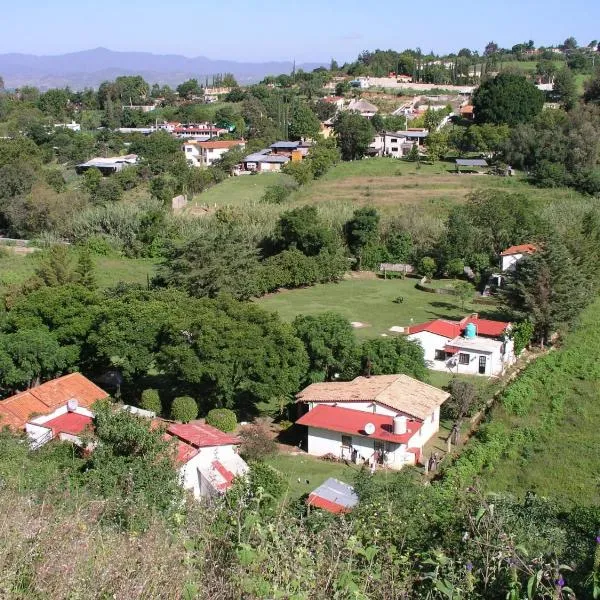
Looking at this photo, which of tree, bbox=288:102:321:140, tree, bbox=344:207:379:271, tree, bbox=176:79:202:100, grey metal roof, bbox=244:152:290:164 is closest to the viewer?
tree, bbox=344:207:379:271

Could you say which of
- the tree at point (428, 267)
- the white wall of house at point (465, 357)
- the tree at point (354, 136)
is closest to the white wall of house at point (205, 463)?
the white wall of house at point (465, 357)

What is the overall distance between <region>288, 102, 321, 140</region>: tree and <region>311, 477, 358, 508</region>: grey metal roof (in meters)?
50.1

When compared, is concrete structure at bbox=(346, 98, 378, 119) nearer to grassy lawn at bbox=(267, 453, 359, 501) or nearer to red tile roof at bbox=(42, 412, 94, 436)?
grassy lawn at bbox=(267, 453, 359, 501)

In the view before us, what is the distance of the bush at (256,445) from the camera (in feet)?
47.6

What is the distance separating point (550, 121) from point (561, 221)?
19.3 meters

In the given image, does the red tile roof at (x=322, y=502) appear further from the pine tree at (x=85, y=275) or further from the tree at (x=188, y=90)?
the tree at (x=188, y=90)

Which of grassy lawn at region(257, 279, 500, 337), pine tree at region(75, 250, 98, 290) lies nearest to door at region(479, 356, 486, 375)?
grassy lawn at region(257, 279, 500, 337)

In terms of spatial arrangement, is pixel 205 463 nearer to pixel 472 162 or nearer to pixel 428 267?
pixel 428 267

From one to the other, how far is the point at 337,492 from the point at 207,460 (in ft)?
8.28

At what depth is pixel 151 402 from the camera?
648 inches

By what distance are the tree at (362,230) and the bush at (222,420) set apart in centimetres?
1929

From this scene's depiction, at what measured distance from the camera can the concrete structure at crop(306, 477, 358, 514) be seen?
12.0m

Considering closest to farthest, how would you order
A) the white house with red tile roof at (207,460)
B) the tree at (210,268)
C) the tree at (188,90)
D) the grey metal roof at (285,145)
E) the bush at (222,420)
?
the white house with red tile roof at (207,460)
the bush at (222,420)
the tree at (210,268)
the grey metal roof at (285,145)
the tree at (188,90)

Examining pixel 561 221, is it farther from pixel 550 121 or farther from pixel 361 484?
pixel 361 484
